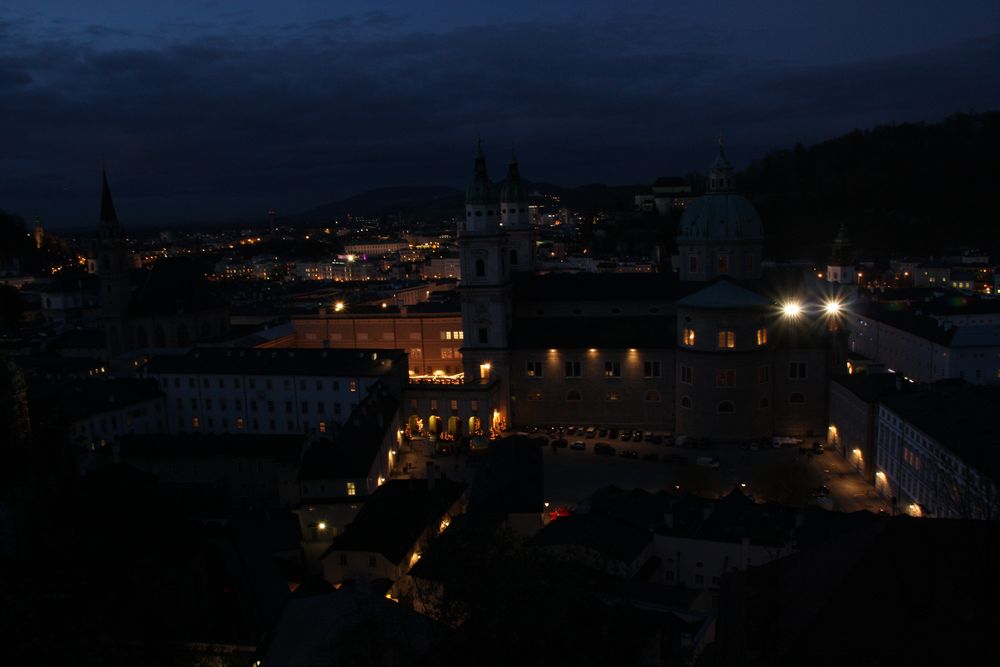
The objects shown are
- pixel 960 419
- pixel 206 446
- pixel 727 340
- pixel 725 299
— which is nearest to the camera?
pixel 960 419

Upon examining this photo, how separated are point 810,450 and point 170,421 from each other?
34.7 meters

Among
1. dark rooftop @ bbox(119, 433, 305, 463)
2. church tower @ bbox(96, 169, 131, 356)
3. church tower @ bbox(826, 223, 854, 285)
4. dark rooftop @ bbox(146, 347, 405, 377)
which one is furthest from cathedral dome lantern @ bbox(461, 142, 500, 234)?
church tower @ bbox(826, 223, 854, 285)

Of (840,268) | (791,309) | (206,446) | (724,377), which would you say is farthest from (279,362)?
(840,268)

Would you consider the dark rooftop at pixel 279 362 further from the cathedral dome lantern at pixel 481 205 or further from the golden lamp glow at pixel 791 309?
the golden lamp glow at pixel 791 309

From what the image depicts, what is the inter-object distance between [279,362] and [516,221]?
22.9m

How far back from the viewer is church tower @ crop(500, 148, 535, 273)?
202 feet

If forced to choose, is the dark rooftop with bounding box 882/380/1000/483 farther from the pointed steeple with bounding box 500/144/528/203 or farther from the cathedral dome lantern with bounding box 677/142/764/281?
the pointed steeple with bounding box 500/144/528/203

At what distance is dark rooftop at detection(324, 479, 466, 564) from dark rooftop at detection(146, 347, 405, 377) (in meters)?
13.3

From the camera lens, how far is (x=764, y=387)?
148 feet

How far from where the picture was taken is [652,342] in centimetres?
4756

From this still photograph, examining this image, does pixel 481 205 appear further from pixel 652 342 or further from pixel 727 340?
pixel 727 340

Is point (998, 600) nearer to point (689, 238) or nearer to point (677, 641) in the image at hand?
point (677, 641)

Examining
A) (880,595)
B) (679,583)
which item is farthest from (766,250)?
(880,595)

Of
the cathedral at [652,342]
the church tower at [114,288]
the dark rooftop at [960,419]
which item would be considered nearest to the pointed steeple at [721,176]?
the cathedral at [652,342]
